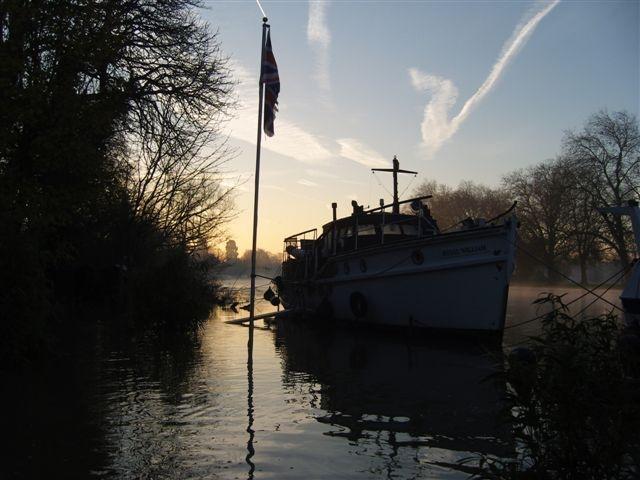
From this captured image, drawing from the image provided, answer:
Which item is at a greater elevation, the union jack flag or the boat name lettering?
the union jack flag

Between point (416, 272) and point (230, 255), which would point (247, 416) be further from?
point (230, 255)

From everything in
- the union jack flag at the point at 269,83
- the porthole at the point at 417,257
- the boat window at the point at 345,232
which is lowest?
the porthole at the point at 417,257

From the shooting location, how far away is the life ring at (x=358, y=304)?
17.2m

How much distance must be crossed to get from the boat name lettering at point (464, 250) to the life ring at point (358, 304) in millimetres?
3242

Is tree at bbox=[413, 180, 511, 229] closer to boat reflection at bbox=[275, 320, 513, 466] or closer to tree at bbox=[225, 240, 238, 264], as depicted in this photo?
tree at bbox=[225, 240, 238, 264]

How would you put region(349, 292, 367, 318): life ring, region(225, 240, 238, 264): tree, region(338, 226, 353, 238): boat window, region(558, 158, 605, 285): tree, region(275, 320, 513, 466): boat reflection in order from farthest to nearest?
region(558, 158, 605, 285): tree < region(225, 240, 238, 264): tree < region(338, 226, 353, 238): boat window < region(349, 292, 367, 318): life ring < region(275, 320, 513, 466): boat reflection

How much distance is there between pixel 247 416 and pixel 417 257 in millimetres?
9410

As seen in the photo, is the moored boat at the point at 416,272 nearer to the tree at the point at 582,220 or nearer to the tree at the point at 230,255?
the tree at the point at 230,255

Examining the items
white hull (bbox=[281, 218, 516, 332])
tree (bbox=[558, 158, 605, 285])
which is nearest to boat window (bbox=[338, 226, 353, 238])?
white hull (bbox=[281, 218, 516, 332])

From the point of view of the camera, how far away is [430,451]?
552cm

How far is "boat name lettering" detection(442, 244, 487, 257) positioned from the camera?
14.5 m

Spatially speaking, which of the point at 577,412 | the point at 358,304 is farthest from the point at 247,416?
the point at 358,304

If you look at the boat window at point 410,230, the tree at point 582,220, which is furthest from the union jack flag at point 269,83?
the tree at point 582,220

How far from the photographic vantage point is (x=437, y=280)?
15086 mm
